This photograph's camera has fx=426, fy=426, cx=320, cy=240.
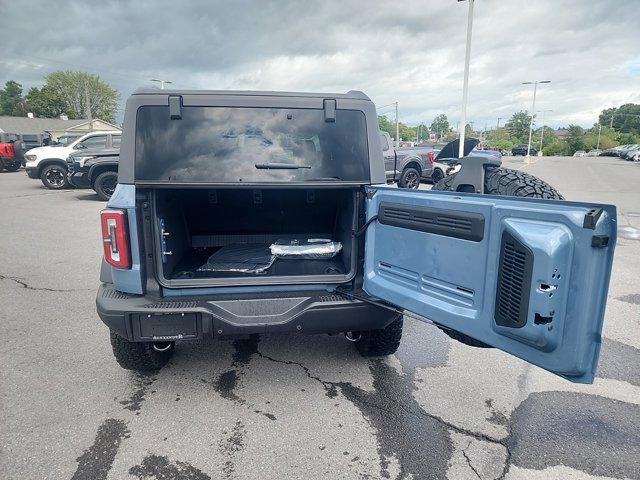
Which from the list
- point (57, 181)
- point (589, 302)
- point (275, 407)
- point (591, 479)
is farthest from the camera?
point (57, 181)

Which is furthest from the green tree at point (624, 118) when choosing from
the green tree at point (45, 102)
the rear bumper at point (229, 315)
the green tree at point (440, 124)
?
the green tree at point (45, 102)

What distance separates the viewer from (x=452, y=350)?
370 cm

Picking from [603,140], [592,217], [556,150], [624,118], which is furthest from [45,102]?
[624,118]

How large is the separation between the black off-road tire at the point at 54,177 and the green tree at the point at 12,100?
283 feet

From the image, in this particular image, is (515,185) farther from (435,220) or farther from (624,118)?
(624,118)

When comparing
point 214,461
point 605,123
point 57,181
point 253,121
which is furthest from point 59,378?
point 605,123

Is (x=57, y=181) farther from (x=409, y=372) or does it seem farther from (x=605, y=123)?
(x=605, y=123)

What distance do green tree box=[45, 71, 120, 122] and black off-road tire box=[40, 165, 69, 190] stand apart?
271 ft

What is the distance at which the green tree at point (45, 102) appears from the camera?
85312 millimetres

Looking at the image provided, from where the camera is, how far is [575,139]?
84.1 meters

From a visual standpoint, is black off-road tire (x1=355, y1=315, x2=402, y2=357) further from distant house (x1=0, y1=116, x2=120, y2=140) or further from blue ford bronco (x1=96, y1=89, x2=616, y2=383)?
distant house (x1=0, y1=116, x2=120, y2=140)

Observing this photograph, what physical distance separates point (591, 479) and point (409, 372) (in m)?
1.32

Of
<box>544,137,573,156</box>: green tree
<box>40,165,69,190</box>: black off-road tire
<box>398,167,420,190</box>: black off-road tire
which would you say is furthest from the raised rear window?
<box>544,137,573,156</box>: green tree

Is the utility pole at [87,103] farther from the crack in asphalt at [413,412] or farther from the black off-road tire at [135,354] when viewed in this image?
the crack in asphalt at [413,412]
